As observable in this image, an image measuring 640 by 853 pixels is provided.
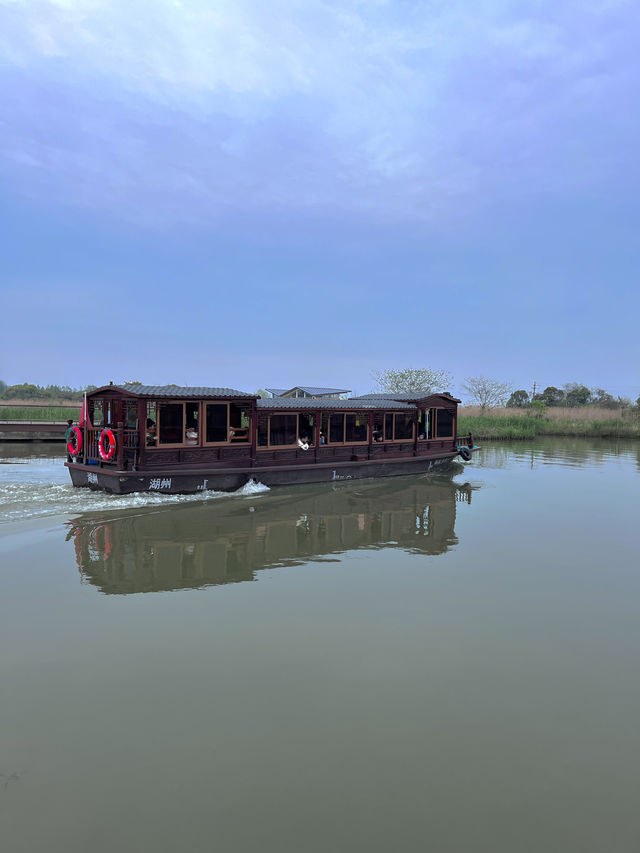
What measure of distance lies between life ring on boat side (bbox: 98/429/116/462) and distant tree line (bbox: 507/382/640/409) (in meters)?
44.9

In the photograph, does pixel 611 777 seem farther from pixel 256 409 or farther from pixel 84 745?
pixel 256 409

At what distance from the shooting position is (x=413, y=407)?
17.6 m

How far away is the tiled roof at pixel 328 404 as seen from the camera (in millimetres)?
15000

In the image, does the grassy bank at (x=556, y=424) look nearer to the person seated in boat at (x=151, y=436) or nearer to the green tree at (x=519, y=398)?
the green tree at (x=519, y=398)

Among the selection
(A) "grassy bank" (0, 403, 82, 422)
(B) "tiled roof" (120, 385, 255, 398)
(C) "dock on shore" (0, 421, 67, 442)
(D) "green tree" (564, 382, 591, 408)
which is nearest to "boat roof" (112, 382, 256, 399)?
(B) "tiled roof" (120, 385, 255, 398)

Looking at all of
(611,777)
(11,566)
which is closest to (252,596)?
(11,566)

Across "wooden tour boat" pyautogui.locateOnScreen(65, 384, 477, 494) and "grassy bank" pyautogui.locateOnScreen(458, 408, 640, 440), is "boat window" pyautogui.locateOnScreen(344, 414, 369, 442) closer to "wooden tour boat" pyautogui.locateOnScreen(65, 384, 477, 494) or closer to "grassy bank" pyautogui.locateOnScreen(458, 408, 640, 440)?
"wooden tour boat" pyautogui.locateOnScreen(65, 384, 477, 494)

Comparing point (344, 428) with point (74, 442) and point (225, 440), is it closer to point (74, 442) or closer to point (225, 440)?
point (225, 440)

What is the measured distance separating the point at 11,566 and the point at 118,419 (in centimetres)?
627

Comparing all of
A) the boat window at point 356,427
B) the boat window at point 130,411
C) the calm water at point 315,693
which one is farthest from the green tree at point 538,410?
the boat window at point 130,411

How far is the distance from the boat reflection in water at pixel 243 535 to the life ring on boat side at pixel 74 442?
341 cm

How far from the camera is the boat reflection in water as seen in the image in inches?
293

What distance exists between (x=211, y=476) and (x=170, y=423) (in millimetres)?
1602

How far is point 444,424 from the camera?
19.4 m
